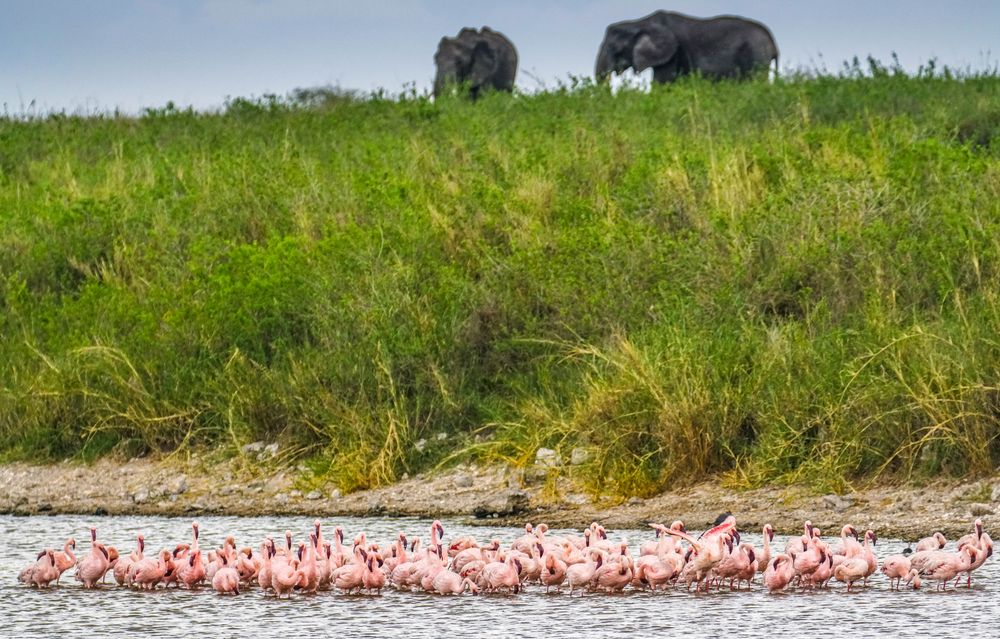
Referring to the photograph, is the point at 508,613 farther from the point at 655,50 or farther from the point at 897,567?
the point at 655,50

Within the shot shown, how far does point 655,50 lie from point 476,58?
10.3ft

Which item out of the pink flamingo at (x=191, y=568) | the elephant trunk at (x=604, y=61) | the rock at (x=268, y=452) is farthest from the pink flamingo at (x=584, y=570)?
the elephant trunk at (x=604, y=61)

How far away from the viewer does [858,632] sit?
797 centimetres

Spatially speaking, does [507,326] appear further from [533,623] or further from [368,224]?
[533,623]

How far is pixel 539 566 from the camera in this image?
9164 mm

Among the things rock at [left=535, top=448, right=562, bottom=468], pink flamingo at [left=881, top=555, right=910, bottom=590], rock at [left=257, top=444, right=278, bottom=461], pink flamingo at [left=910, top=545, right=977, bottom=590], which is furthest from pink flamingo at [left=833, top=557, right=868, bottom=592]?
rock at [left=257, top=444, right=278, bottom=461]

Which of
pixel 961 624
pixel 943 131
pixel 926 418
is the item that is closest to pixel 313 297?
pixel 926 418

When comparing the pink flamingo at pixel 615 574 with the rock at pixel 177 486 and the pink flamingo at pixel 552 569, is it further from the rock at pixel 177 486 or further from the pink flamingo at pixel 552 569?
the rock at pixel 177 486

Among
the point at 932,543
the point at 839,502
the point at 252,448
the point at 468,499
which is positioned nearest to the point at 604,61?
the point at 252,448

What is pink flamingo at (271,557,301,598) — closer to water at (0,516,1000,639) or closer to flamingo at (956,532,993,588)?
water at (0,516,1000,639)

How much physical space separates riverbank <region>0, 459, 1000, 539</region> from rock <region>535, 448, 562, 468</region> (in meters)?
0.11

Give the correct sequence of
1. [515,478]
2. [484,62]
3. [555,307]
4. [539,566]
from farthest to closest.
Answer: [484,62]
[555,307]
[515,478]
[539,566]

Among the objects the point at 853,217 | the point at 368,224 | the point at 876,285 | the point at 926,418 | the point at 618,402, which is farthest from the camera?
the point at 368,224

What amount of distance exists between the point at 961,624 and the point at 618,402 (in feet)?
14.1
